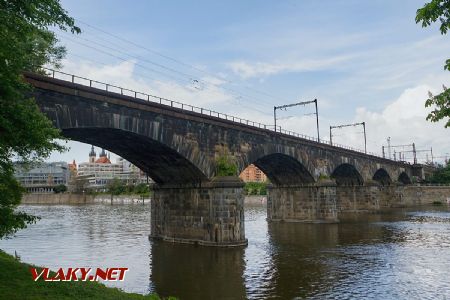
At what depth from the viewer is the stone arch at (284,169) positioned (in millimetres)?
46000

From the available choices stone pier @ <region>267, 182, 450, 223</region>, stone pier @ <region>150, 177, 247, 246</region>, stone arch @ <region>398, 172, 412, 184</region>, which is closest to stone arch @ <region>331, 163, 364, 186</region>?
stone pier @ <region>267, 182, 450, 223</region>

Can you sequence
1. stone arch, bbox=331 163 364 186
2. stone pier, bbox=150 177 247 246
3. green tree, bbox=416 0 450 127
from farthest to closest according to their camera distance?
stone arch, bbox=331 163 364 186
stone pier, bbox=150 177 247 246
green tree, bbox=416 0 450 127

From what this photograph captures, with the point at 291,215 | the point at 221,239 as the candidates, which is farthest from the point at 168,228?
the point at 291,215

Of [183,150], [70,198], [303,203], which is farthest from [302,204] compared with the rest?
[70,198]

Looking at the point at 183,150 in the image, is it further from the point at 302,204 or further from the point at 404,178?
the point at 404,178

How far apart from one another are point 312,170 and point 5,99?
42.0 m

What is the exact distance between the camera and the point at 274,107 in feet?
Answer: 180

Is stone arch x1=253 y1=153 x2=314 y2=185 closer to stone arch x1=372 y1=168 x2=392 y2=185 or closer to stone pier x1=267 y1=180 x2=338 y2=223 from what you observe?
stone pier x1=267 y1=180 x2=338 y2=223

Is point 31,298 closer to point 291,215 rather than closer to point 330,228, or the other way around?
point 330,228

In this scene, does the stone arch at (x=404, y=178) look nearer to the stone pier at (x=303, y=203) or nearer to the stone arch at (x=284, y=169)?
the stone pier at (x=303, y=203)

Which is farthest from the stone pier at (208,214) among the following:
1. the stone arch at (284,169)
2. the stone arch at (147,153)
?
the stone arch at (284,169)

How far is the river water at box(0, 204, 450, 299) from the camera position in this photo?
1769 cm

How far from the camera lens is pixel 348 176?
221ft

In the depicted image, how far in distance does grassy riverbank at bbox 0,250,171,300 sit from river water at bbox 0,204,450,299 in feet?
17.3
